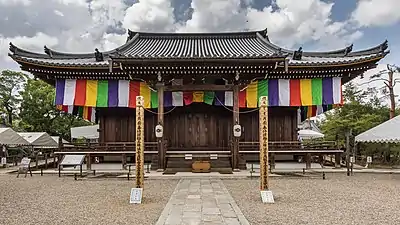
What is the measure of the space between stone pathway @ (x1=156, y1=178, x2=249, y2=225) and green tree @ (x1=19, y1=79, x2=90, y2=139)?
20897 mm

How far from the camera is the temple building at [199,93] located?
42.4ft

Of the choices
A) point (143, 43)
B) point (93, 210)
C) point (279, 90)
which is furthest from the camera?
point (143, 43)

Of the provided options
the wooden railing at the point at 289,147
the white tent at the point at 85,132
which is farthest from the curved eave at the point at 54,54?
the white tent at the point at 85,132

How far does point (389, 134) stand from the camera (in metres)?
13.5

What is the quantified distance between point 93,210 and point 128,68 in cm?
732

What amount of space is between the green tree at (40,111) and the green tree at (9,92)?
54.6 inches

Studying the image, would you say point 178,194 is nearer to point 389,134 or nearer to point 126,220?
point 126,220

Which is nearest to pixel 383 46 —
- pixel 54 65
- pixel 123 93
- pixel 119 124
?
pixel 123 93

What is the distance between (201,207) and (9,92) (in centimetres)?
2688

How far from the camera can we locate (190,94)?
14812mm

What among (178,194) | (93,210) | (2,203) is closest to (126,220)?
(93,210)

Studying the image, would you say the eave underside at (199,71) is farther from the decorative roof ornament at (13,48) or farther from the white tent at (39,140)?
the white tent at (39,140)

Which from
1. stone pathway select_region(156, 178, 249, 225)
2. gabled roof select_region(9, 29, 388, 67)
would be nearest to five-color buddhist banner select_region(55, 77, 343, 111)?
gabled roof select_region(9, 29, 388, 67)

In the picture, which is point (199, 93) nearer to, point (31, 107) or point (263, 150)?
point (263, 150)
